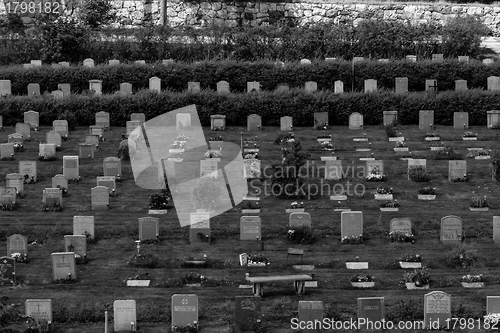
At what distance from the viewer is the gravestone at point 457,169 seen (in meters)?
44.1

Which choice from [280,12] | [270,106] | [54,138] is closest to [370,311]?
[54,138]

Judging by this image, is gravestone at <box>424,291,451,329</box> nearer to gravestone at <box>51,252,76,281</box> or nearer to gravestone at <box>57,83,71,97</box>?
gravestone at <box>51,252,76,281</box>

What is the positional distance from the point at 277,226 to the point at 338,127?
12139 millimetres

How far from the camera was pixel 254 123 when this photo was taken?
166 ft

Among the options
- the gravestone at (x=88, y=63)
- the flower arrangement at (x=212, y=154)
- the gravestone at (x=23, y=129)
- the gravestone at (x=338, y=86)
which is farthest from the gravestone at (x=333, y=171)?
the gravestone at (x=88, y=63)

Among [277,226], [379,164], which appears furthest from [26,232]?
[379,164]

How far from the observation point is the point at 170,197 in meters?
42.4

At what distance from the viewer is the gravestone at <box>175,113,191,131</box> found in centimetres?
5034

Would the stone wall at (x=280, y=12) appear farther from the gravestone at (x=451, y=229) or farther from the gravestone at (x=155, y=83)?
the gravestone at (x=451, y=229)

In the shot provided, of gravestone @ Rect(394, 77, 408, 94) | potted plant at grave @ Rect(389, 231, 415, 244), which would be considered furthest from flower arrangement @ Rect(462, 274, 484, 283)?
gravestone @ Rect(394, 77, 408, 94)

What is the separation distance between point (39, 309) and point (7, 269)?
3027 millimetres

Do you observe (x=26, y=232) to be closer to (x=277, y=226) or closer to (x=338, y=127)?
(x=277, y=226)

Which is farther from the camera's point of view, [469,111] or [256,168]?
[469,111]

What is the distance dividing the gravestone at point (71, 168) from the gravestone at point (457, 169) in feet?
37.8
